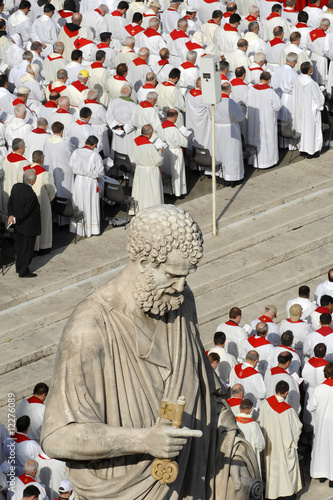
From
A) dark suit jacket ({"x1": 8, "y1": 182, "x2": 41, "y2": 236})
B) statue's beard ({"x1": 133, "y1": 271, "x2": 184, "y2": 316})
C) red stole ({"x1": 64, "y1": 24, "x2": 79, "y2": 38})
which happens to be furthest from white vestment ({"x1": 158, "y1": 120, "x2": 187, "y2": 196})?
statue's beard ({"x1": 133, "y1": 271, "x2": 184, "y2": 316})

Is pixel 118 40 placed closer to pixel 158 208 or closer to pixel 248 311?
pixel 248 311

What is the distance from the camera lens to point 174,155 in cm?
1708

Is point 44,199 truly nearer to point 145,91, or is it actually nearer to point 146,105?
point 146,105

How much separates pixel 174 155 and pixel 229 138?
1.20m

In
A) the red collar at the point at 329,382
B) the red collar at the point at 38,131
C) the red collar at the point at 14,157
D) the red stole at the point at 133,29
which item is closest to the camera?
the red collar at the point at 329,382

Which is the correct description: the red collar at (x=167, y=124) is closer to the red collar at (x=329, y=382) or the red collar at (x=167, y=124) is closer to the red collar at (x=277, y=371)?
the red collar at (x=277, y=371)

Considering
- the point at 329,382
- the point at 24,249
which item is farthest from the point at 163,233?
the point at 24,249

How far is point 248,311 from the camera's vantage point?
596 inches

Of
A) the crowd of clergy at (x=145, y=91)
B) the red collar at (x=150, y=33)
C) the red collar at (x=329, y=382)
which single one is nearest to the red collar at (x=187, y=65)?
the crowd of clergy at (x=145, y=91)

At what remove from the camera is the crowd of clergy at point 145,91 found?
1627 cm

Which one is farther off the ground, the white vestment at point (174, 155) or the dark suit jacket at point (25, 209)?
the dark suit jacket at point (25, 209)

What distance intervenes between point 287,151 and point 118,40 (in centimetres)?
510

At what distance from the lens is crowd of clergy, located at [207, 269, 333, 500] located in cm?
1137

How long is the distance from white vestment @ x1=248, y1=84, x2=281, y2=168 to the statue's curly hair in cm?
1460
